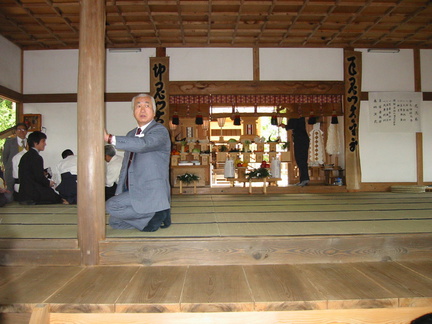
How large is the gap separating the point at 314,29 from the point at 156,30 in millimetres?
3227

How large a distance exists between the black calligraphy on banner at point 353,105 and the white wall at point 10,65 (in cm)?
732

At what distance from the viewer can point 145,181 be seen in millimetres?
2605

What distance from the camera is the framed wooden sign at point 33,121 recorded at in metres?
6.86

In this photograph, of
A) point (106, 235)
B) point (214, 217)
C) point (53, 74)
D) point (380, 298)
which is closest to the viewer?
point (380, 298)

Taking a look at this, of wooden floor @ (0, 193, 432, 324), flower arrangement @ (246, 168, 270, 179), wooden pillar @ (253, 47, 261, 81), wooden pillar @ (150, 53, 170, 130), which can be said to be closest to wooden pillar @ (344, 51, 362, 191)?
flower arrangement @ (246, 168, 270, 179)

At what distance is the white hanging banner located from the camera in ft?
23.4

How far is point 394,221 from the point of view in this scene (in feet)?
10.2

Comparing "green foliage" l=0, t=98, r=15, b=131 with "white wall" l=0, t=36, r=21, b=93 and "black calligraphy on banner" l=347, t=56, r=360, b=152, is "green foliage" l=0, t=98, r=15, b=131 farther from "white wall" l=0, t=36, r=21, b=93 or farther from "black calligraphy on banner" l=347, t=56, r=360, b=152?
"black calligraphy on banner" l=347, t=56, r=360, b=152

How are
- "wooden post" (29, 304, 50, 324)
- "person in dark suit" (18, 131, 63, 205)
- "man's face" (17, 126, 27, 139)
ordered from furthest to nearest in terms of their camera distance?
"man's face" (17, 126, 27, 139), "person in dark suit" (18, 131, 63, 205), "wooden post" (29, 304, 50, 324)

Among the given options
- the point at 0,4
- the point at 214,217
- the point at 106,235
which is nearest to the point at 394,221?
the point at 214,217

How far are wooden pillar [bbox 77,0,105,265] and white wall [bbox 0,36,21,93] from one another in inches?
204

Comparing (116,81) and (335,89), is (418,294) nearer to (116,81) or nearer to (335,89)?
(335,89)

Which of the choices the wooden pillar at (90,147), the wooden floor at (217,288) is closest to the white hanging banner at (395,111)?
the wooden floor at (217,288)

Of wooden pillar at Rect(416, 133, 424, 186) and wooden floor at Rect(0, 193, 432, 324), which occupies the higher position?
wooden pillar at Rect(416, 133, 424, 186)
